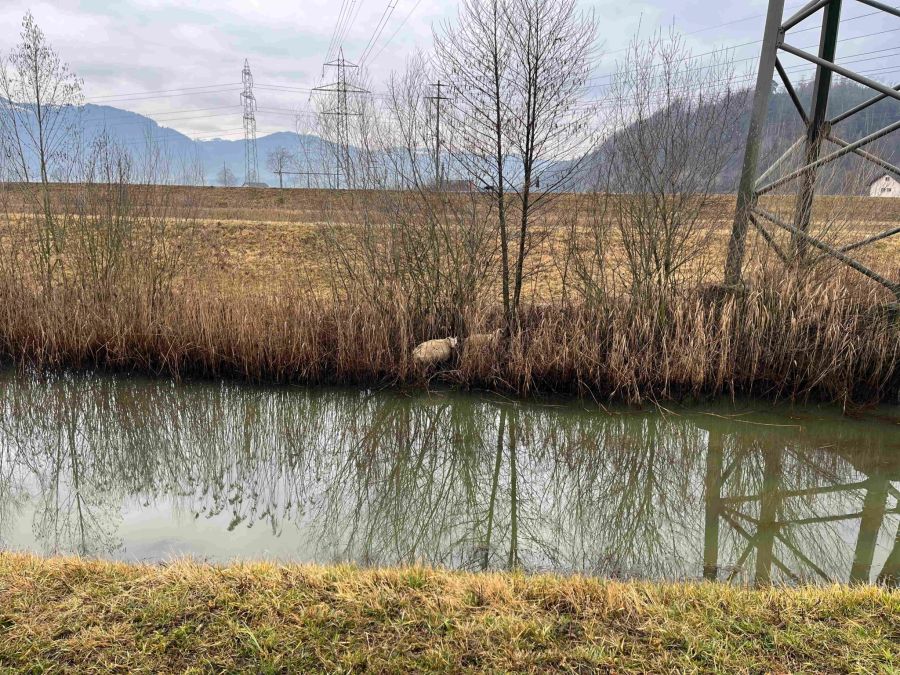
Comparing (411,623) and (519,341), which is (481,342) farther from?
(411,623)

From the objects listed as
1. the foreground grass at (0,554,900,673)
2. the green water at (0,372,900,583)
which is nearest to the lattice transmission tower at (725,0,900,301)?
the green water at (0,372,900,583)

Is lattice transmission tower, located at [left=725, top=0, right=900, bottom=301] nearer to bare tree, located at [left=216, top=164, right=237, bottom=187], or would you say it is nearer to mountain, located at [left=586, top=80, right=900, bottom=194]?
mountain, located at [left=586, top=80, right=900, bottom=194]

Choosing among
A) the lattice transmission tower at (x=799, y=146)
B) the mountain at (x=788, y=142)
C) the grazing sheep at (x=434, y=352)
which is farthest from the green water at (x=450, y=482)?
the mountain at (x=788, y=142)

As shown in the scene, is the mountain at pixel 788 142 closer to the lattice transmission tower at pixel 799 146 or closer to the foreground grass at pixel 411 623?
the lattice transmission tower at pixel 799 146

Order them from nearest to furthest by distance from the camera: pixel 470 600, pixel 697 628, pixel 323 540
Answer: pixel 697 628 < pixel 470 600 < pixel 323 540

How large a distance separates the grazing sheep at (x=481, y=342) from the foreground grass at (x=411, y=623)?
439cm

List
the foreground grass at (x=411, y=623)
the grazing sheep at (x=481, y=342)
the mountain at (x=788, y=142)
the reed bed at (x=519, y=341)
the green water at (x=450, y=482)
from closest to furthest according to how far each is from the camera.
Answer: the foreground grass at (x=411, y=623) < the green water at (x=450, y=482) < the reed bed at (x=519, y=341) < the mountain at (x=788, y=142) < the grazing sheep at (x=481, y=342)

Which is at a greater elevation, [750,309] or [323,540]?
[750,309]

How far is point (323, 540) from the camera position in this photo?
4.23 metres

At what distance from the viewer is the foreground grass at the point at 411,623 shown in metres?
2.51

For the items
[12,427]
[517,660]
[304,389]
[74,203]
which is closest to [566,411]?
[304,389]

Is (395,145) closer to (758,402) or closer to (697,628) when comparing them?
(758,402)

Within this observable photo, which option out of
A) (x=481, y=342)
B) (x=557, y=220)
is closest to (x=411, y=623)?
(x=481, y=342)

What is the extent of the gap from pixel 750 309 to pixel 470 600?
5.61 m
